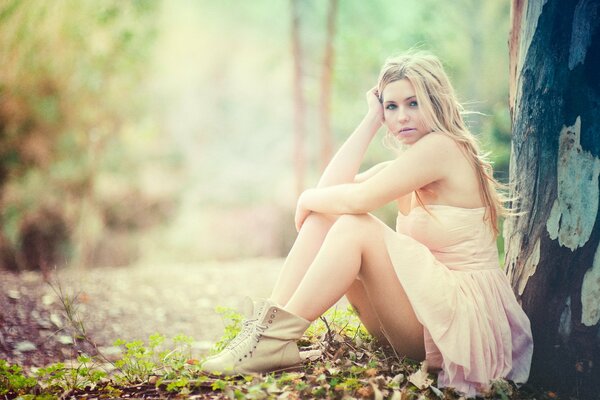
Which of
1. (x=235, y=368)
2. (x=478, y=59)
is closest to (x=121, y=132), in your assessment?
(x=478, y=59)

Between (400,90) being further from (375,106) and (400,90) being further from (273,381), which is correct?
(273,381)

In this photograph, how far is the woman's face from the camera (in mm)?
2627

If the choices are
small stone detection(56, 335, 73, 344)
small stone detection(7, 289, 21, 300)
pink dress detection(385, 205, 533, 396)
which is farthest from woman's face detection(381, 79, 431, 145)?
small stone detection(7, 289, 21, 300)

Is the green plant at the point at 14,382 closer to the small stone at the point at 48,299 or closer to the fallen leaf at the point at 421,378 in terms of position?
the fallen leaf at the point at 421,378

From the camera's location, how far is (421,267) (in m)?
2.32

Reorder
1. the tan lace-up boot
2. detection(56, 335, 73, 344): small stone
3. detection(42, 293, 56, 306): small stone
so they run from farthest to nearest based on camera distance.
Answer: detection(42, 293, 56, 306): small stone
detection(56, 335, 73, 344): small stone
the tan lace-up boot

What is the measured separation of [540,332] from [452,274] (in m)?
0.53

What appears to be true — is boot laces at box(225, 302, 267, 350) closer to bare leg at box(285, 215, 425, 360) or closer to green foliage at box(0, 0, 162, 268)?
bare leg at box(285, 215, 425, 360)

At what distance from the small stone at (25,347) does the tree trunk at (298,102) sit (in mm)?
6596

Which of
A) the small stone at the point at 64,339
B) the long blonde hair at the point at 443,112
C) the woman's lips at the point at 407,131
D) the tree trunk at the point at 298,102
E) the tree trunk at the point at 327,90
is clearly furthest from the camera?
the tree trunk at the point at 298,102

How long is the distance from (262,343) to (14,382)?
1135 mm

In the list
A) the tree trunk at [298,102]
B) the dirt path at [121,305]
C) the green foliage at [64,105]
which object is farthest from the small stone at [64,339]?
the tree trunk at [298,102]

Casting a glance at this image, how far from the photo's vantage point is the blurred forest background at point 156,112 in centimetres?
769

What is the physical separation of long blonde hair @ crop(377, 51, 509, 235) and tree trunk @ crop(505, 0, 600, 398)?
0.63 ft
